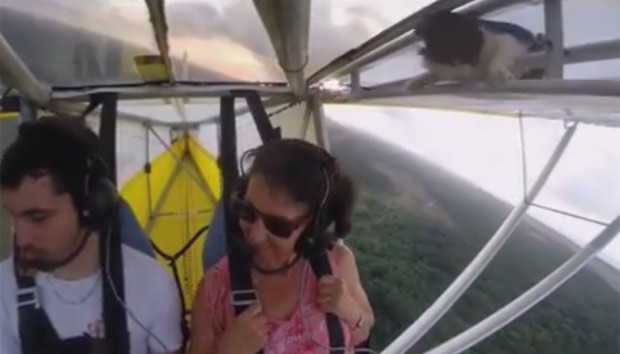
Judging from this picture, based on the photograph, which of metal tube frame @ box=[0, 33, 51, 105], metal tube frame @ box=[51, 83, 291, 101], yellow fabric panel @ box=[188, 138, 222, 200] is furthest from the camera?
yellow fabric panel @ box=[188, 138, 222, 200]

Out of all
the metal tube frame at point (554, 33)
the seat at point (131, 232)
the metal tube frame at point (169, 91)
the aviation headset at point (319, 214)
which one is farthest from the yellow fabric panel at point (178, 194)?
the metal tube frame at point (554, 33)

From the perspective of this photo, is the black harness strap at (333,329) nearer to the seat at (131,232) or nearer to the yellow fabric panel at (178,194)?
the seat at (131,232)

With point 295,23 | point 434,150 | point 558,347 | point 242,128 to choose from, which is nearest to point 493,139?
point 434,150

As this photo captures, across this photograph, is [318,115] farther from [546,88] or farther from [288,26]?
[546,88]

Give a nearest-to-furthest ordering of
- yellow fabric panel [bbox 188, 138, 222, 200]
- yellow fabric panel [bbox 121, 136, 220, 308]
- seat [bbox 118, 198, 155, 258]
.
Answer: seat [bbox 118, 198, 155, 258] → yellow fabric panel [bbox 121, 136, 220, 308] → yellow fabric panel [bbox 188, 138, 222, 200]

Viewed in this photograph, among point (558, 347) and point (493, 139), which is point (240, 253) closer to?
point (493, 139)

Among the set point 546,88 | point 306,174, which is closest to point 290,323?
point 306,174

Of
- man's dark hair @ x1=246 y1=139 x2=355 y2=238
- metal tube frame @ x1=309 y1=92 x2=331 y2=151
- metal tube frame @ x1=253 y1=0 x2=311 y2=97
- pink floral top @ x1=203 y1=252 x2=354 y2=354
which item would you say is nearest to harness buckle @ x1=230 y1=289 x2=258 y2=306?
pink floral top @ x1=203 y1=252 x2=354 y2=354

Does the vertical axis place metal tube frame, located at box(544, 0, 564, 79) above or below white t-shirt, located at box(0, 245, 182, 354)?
above

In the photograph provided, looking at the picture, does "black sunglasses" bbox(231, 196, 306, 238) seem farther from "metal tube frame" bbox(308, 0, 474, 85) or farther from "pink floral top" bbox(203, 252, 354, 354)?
"metal tube frame" bbox(308, 0, 474, 85)
